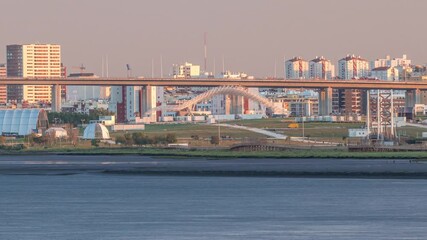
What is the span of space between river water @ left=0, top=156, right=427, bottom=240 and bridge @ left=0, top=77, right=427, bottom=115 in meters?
118

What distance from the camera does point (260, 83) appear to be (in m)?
177

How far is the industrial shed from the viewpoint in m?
111

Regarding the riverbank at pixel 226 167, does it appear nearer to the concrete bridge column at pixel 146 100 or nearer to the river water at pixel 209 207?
the river water at pixel 209 207

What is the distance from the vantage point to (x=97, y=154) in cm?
7319

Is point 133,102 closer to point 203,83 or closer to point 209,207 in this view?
point 203,83

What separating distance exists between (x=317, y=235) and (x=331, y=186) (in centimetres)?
1424

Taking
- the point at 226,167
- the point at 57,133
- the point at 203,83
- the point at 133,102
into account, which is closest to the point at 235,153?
the point at 226,167

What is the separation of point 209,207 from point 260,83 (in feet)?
454

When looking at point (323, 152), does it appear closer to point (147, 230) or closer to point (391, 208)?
point (391, 208)

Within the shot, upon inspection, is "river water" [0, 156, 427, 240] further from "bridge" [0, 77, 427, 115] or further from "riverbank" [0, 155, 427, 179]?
"bridge" [0, 77, 427, 115]

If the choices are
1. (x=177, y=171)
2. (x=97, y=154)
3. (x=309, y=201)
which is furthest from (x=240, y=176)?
(x=97, y=154)

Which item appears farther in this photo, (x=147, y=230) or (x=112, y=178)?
(x=112, y=178)

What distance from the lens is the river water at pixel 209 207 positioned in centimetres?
3241

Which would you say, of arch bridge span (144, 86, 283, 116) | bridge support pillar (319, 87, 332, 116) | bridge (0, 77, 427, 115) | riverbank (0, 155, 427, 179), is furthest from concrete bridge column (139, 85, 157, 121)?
riverbank (0, 155, 427, 179)
